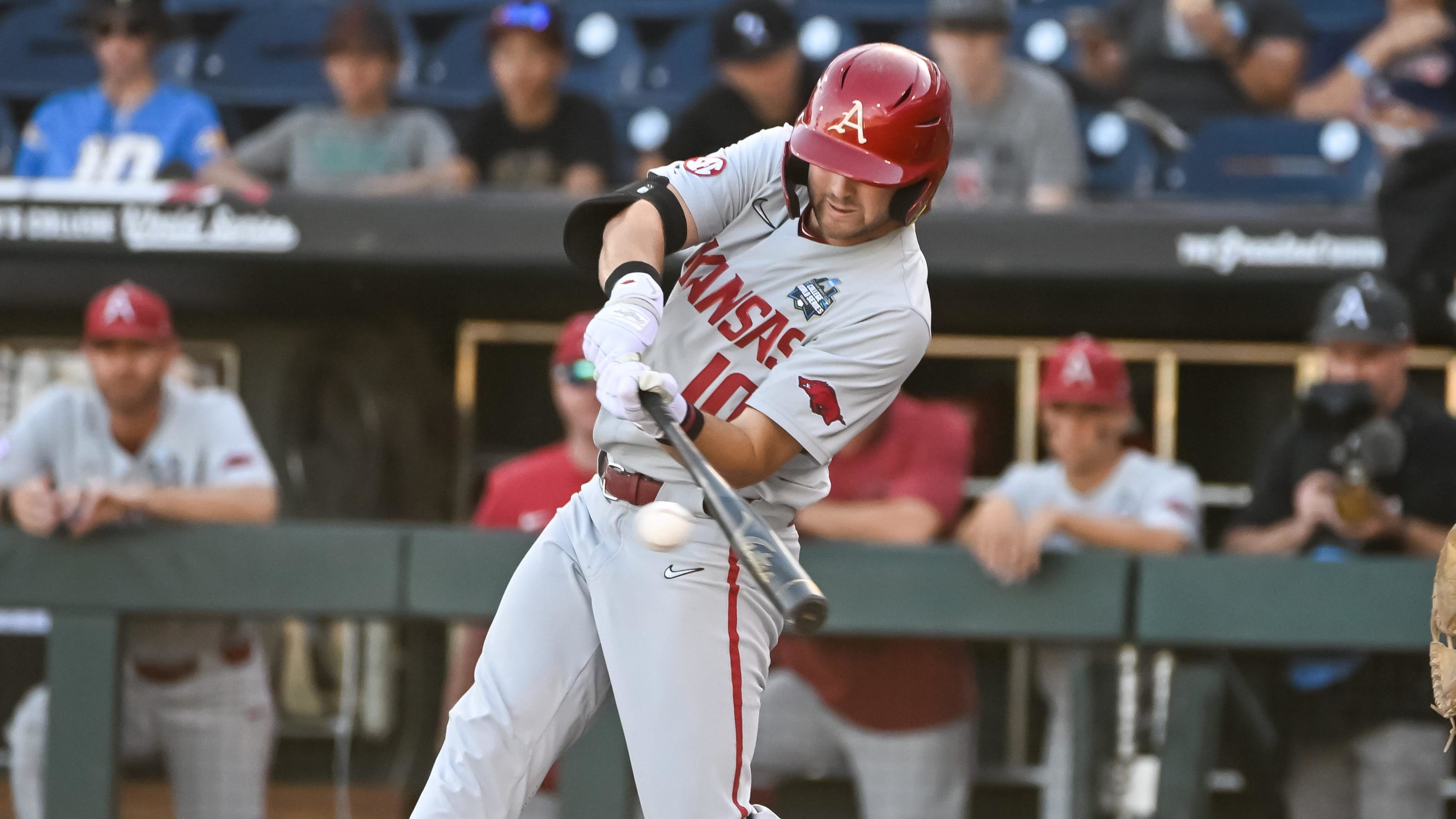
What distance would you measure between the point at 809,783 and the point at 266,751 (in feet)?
4.09

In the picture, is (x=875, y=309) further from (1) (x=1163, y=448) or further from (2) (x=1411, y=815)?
(1) (x=1163, y=448)

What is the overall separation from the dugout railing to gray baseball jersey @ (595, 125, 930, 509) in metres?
1.08

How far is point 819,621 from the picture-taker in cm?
208

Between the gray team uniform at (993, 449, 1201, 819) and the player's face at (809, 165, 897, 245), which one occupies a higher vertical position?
the player's face at (809, 165, 897, 245)

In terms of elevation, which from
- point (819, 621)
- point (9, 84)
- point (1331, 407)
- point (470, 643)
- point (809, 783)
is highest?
point (9, 84)

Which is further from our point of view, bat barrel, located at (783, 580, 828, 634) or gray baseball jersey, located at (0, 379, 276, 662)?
gray baseball jersey, located at (0, 379, 276, 662)

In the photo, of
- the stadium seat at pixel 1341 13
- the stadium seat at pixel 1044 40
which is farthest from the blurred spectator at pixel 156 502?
the stadium seat at pixel 1341 13

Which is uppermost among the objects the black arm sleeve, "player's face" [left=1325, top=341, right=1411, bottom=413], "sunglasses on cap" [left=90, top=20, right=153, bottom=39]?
"sunglasses on cap" [left=90, top=20, right=153, bottom=39]

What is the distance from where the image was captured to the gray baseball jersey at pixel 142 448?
164 inches

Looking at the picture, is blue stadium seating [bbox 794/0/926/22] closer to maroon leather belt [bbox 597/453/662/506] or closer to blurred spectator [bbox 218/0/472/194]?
blurred spectator [bbox 218/0/472/194]

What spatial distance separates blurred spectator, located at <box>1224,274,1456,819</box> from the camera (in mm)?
3615

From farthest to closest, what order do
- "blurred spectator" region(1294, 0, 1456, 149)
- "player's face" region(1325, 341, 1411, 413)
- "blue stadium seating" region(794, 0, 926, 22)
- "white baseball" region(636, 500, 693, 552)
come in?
"blue stadium seating" region(794, 0, 926, 22), "blurred spectator" region(1294, 0, 1456, 149), "player's face" region(1325, 341, 1411, 413), "white baseball" region(636, 500, 693, 552)

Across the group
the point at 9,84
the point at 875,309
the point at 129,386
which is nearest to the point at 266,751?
the point at 129,386

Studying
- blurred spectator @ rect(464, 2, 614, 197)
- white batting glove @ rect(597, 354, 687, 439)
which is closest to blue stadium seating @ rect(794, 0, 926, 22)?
blurred spectator @ rect(464, 2, 614, 197)
